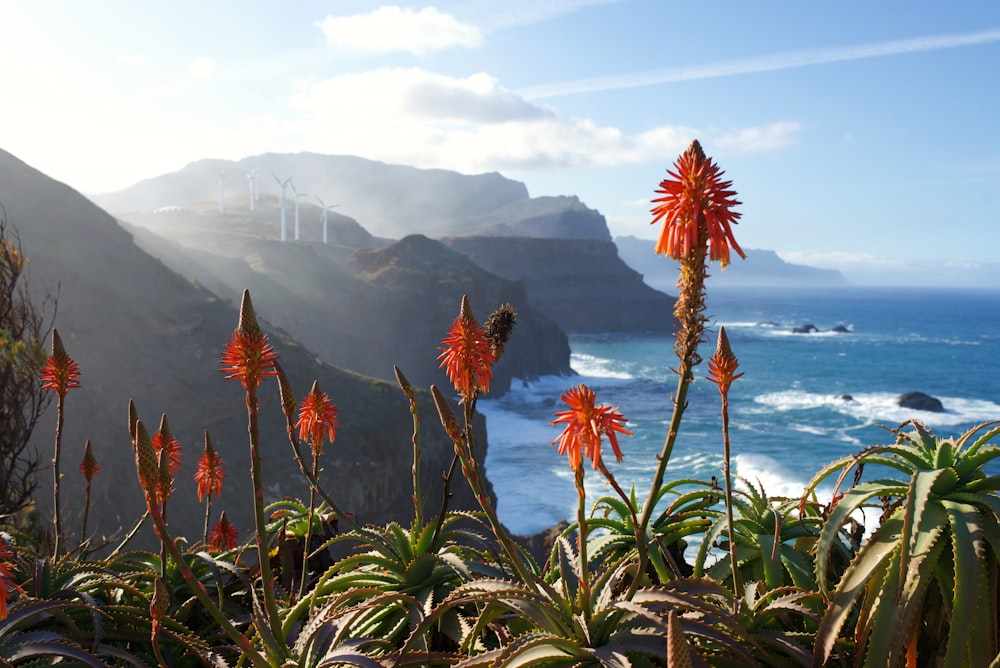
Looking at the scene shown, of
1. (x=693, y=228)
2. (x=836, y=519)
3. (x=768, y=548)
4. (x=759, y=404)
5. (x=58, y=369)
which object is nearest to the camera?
(x=693, y=228)

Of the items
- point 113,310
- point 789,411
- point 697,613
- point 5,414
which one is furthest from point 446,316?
point 697,613

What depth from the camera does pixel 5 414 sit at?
6.59m

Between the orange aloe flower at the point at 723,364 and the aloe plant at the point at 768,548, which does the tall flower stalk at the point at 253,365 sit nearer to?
the orange aloe flower at the point at 723,364

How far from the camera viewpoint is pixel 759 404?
7144cm

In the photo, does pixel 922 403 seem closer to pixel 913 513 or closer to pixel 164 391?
pixel 164 391

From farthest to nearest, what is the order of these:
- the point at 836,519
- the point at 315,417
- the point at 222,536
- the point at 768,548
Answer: the point at 222,536 → the point at 315,417 → the point at 768,548 → the point at 836,519

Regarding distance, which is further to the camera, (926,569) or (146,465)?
(926,569)

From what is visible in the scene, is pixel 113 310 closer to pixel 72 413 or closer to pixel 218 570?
pixel 72 413

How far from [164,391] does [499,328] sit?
29555 mm

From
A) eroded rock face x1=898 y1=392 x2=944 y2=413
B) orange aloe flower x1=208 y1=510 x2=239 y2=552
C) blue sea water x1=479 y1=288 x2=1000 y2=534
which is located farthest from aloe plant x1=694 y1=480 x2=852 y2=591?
eroded rock face x1=898 y1=392 x2=944 y2=413

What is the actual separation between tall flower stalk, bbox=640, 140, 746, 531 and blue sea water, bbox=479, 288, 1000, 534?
11.4 meters

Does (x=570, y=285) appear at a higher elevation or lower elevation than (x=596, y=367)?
higher

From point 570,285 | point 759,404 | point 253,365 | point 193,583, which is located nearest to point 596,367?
point 759,404

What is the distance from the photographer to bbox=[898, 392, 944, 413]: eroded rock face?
65375 millimetres
